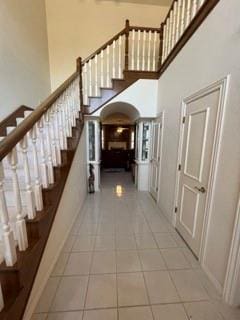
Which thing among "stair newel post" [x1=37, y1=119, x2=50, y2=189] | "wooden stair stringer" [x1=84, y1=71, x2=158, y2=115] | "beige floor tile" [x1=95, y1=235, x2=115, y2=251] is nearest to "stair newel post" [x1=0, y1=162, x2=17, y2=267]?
"stair newel post" [x1=37, y1=119, x2=50, y2=189]

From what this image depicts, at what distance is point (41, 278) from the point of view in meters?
1.57

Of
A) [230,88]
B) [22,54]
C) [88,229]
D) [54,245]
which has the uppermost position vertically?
[22,54]

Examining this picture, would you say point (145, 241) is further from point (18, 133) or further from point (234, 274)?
point (18, 133)

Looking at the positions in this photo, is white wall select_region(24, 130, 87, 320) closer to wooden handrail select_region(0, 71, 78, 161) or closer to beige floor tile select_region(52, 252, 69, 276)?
beige floor tile select_region(52, 252, 69, 276)

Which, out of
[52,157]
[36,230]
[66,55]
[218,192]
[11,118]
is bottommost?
[36,230]

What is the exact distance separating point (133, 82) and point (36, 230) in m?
3.26

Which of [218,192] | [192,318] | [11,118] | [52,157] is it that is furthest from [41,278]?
[11,118]

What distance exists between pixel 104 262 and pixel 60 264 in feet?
1.58

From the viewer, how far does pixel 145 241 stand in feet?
7.75

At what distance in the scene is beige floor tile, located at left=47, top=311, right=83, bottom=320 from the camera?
1.37m

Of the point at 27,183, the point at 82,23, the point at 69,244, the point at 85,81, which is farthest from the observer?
the point at 82,23

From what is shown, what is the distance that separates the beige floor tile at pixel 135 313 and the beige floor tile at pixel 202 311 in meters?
0.33

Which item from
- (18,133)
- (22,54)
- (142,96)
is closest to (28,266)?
(18,133)

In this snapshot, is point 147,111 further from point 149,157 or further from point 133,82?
point 149,157
